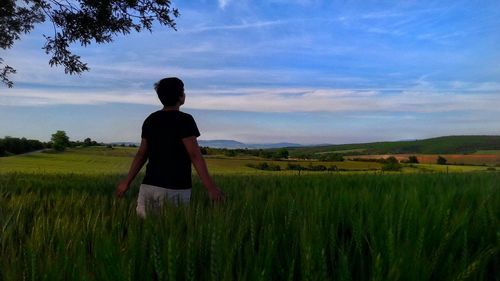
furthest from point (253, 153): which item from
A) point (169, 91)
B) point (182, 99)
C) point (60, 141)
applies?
point (169, 91)

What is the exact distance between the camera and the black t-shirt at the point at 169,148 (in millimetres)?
5906

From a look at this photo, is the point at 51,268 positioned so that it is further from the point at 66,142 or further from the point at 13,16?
the point at 66,142

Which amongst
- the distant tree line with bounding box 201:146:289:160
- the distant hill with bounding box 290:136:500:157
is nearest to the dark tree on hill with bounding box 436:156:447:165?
the distant tree line with bounding box 201:146:289:160

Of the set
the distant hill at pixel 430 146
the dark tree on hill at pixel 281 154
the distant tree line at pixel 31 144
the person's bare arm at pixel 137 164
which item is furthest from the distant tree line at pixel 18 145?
the person's bare arm at pixel 137 164

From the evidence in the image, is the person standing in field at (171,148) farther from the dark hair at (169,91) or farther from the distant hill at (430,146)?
the distant hill at (430,146)

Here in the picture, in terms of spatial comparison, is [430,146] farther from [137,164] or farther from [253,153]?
[137,164]

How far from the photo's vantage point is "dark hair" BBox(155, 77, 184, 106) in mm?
5953

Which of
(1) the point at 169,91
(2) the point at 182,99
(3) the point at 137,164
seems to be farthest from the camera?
(3) the point at 137,164

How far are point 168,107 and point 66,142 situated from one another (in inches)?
2348

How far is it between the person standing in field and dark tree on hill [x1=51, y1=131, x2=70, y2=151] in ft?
178

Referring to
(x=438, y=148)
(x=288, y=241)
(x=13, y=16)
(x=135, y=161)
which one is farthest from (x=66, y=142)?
(x=438, y=148)

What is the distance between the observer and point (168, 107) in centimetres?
605

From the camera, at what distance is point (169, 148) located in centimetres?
599

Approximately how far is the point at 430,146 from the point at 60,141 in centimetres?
7475
